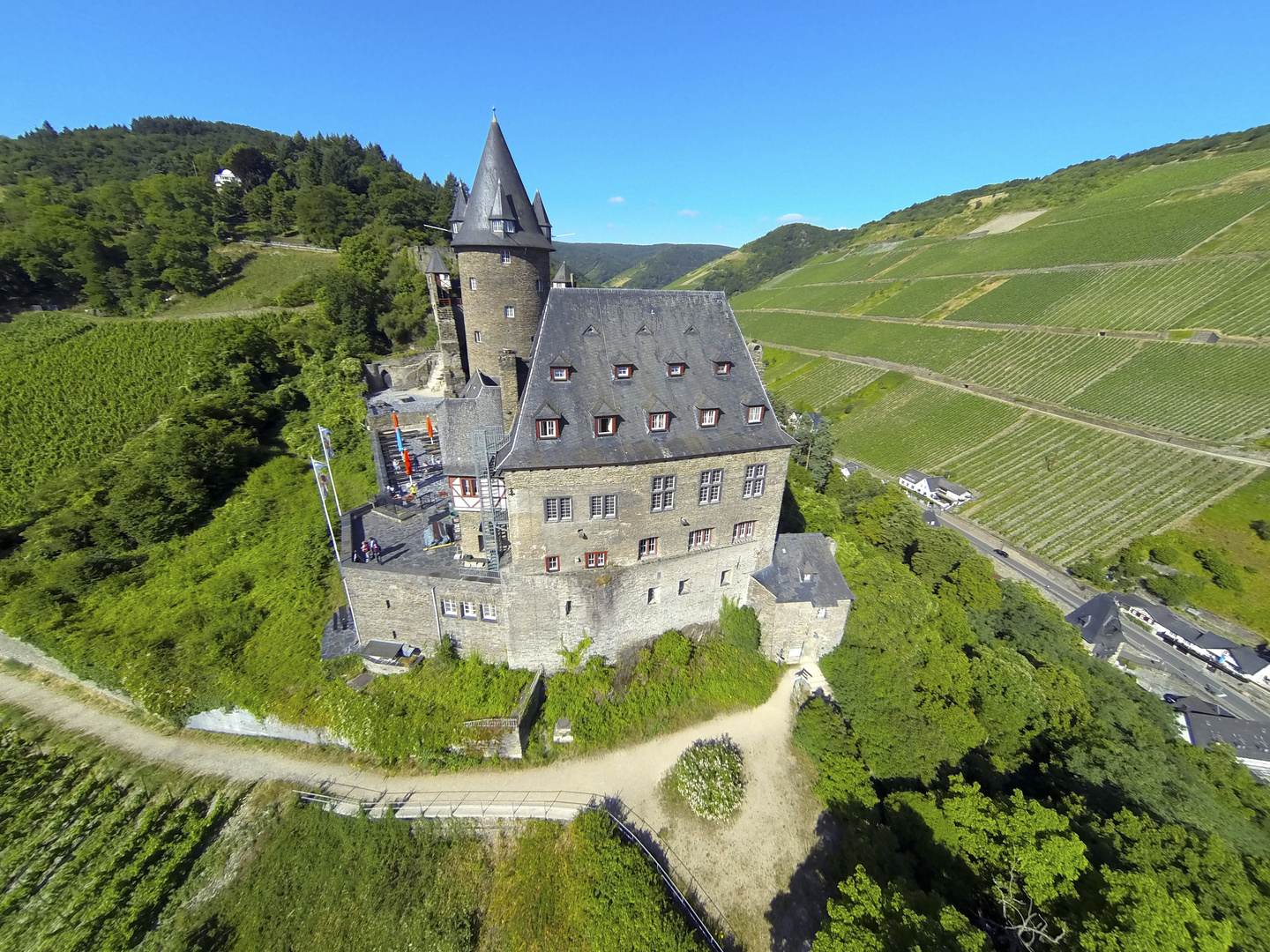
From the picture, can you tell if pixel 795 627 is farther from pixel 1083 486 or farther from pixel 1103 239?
pixel 1103 239

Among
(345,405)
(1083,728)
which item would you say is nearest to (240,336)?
(345,405)

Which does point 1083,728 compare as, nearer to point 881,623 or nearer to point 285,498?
point 881,623

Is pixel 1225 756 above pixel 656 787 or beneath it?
beneath

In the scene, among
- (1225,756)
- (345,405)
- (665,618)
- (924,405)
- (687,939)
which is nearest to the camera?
(687,939)

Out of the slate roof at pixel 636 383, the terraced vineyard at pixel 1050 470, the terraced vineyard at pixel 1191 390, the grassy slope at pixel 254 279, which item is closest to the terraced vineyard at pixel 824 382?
the terraced vineyard at pixel 1050 470

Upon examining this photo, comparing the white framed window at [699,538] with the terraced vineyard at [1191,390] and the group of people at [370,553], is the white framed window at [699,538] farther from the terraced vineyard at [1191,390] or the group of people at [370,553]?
the terraced vineyard at [1191,390]

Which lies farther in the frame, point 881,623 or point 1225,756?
point 1225,756
